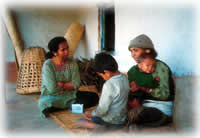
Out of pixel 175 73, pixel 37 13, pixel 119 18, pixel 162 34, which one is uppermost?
pixel 37 13

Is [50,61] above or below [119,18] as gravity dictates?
below

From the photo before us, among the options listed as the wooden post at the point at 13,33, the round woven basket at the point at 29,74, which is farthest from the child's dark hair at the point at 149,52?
the wooden post at the point at 13,33

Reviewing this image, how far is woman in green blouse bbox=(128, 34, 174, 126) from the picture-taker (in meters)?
2.60

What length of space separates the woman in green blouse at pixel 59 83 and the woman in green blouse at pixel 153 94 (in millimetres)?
1049

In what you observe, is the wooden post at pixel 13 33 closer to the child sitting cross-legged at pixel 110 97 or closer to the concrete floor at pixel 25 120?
the concrete floor at pixel 25 120

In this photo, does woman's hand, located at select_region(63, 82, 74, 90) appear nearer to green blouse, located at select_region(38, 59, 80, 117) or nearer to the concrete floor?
green blouse, located at select_region(38, 59, 80, 117)

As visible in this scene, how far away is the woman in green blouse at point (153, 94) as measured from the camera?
2.60m

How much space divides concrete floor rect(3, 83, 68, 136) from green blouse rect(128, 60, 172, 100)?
1307 millimetres

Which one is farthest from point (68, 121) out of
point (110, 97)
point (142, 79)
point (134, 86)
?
point (142, 79)

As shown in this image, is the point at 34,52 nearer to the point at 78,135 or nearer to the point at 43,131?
the point at 43,131

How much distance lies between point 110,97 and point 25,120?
1.49 metres

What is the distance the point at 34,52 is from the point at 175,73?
323cm

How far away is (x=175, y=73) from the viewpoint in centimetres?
291

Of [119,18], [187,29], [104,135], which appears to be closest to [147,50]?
[187,29]
